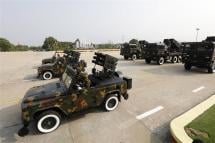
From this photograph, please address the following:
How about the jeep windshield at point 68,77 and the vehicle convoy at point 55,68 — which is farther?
the vehicle convoy at point 55,68

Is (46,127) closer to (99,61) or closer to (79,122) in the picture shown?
(79,122)

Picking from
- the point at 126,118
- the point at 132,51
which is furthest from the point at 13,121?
the point at 132,51

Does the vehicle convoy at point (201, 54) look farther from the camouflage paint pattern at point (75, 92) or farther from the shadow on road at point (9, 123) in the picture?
the shadow on road at point (9, 123)

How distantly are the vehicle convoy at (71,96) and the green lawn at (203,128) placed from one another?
239 centimetres

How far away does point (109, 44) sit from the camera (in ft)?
138

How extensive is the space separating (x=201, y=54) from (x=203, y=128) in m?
8.59

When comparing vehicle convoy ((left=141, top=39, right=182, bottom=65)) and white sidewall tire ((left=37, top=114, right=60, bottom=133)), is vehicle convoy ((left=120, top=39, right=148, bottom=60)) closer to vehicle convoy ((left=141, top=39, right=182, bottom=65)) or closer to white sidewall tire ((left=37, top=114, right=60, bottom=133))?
vehicle convoy ((left=141, top=39, right=182, bottom=65))

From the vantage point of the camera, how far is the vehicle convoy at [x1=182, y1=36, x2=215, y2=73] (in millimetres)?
11922

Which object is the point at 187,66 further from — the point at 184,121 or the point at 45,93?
the point at 45,93

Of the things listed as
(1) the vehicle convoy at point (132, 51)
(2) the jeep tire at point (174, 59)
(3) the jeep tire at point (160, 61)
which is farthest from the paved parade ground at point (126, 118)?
(1) the vehicle convoy at point (132, 51)

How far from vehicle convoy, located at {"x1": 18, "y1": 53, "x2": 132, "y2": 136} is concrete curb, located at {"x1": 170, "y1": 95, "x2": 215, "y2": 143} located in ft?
6.57

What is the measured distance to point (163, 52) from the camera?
54.0 feet

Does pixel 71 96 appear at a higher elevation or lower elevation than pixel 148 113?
higher

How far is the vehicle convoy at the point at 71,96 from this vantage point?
4.97 m
